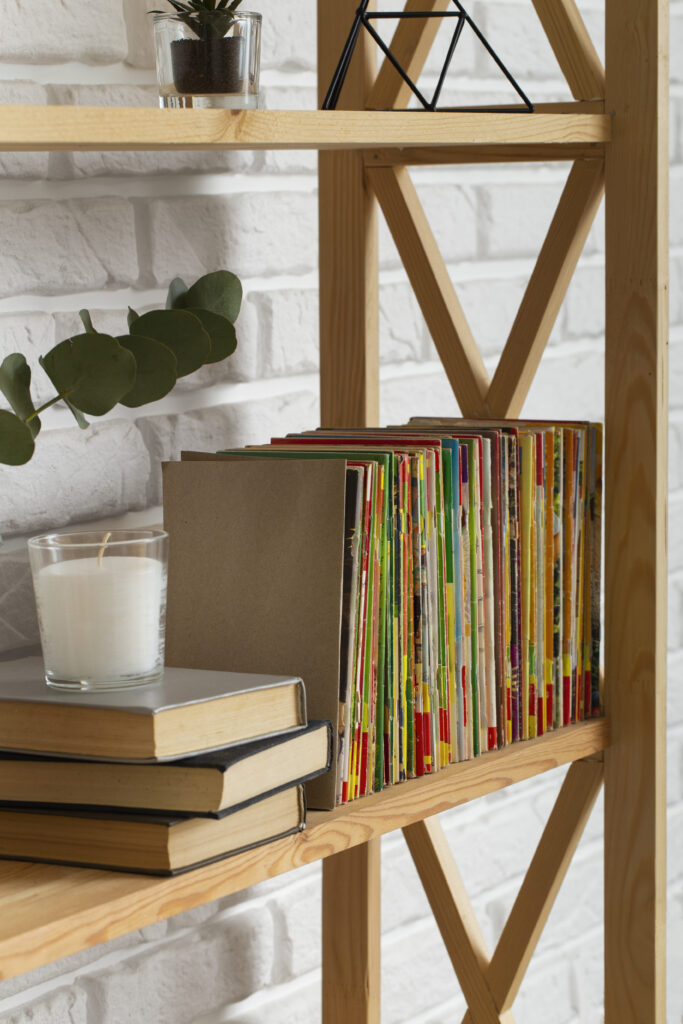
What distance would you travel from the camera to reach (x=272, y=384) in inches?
48.2

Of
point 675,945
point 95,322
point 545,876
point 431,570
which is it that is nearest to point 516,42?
point 95,322

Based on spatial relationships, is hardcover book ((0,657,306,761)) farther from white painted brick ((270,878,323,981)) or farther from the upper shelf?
white painted brick ((270,878,323,981))

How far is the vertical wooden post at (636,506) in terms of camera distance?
105cm

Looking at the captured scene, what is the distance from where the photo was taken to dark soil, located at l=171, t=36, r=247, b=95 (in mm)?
839

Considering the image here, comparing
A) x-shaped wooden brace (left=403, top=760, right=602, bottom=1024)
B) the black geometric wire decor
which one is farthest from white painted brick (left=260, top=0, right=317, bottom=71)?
x-shaped wooden brace (left=403, top=760, right=602, bottom=1024)

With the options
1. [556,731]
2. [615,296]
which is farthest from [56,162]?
[556,731]

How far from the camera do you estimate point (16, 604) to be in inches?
40.6

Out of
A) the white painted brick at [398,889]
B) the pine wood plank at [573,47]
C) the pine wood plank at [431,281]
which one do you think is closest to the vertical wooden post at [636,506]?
the pine wood plank at [573,47]

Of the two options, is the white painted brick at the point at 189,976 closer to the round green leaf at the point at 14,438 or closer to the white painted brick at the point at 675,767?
the round green leaf at the point at 14,438

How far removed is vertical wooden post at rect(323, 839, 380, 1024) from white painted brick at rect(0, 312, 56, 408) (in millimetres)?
475

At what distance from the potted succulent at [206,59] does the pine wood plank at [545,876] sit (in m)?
0.60

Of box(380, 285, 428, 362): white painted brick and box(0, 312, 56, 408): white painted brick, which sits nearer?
box(0, 312, 56, 408): white painted brick

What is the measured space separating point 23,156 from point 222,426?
0.28 meters

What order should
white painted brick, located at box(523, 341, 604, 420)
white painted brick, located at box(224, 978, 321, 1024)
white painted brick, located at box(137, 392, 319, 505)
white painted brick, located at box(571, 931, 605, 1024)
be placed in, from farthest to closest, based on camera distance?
white painted brick, located at box(571, 931, 605, 1024), white painted brick, located at box(523, 341, 604, 420), white painted brick, located at box(224, 978, 321, 1024), white painted brick, located at box(137, 392, 319, 505)
